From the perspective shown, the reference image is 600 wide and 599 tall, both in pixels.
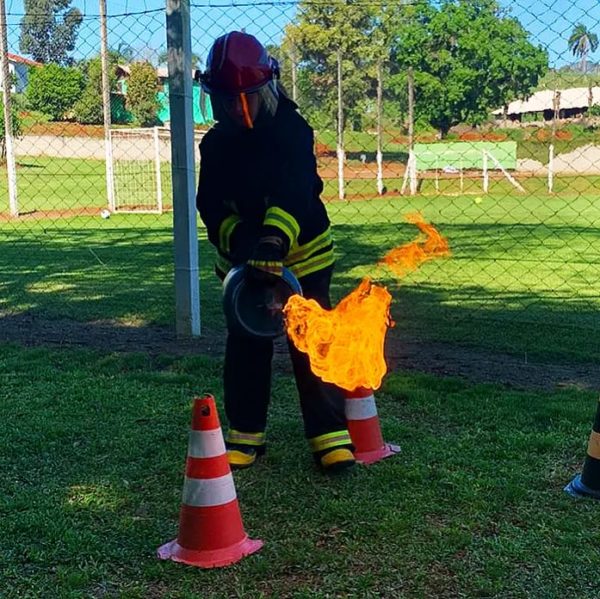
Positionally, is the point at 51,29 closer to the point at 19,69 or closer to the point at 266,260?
the point at 266,260

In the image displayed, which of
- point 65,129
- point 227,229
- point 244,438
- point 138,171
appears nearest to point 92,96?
point 65,129

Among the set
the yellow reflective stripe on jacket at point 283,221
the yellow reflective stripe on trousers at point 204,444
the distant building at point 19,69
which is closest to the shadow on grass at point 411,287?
the yellow reflective stripe on jacket at point 283,221

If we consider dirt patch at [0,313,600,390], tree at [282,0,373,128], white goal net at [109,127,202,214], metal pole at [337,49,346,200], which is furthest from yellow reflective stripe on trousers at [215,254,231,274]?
white goal net at [109,127,202,214]

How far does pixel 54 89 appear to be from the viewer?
2086cm

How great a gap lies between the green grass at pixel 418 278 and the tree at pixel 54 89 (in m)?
4.74

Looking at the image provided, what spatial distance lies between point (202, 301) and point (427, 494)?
501cm

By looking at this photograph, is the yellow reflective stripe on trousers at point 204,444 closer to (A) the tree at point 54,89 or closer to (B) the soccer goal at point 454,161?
(B) the soccer goal at point 454,161

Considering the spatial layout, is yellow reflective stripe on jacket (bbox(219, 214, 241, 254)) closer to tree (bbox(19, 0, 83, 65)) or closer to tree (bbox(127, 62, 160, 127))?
tree (bbox(19, 0, 83, 65))

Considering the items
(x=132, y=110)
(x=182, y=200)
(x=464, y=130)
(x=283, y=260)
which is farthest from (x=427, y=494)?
(x=132, y=110)

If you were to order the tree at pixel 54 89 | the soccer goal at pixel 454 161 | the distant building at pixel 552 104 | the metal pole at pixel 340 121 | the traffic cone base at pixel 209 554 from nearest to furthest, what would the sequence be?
the traffic cone base at pixel 209 554, the distant building at pixel 552 104, the metal pole at pixel 340 121, the tree at pixel 54 89, the soccer goal at pixel 454 161

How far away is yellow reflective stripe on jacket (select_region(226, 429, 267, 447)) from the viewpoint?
3887mm

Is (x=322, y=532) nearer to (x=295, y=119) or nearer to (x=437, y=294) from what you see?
(x=295, y=119)

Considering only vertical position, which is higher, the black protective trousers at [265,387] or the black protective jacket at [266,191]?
the black protective jacket at [266,191]

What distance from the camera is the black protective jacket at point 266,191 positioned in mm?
3590
